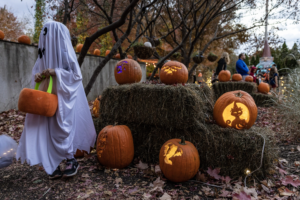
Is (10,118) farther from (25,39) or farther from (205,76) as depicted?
(205,76)

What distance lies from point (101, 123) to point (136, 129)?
2.62 ft

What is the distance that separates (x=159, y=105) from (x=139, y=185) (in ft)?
3.77

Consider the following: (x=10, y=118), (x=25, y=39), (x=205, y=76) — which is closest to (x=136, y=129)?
(x=10, y=118)

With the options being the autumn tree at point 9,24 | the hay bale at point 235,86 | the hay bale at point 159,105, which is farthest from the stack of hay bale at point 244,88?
the autumn tree at point 9,24

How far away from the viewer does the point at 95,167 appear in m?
3.04

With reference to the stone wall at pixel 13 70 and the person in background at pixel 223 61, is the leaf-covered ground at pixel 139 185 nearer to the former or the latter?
the stone wall at pixel 13 70

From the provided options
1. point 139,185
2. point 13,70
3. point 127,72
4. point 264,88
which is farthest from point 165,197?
point 264,88

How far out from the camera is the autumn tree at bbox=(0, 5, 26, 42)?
56.6 ft

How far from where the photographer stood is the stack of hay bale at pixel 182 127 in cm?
262

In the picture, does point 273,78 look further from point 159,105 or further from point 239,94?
point 159,105

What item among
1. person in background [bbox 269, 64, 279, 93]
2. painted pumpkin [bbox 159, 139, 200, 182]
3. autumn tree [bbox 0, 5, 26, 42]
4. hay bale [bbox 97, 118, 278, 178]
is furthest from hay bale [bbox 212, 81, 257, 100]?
autumn tree [bbox 0, 5, 26, 42]

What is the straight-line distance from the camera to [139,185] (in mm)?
2516

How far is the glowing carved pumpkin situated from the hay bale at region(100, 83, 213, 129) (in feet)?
0.84

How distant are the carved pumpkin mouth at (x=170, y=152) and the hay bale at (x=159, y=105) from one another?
0.34m
